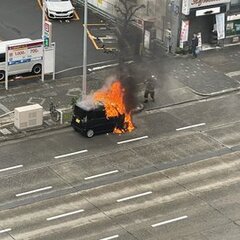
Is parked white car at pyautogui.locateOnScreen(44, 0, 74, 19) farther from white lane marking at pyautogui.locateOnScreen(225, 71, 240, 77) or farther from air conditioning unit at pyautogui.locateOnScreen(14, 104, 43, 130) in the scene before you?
air conditioning unit at pyautogui.locateOnScreen(14, 104, 43, 130)

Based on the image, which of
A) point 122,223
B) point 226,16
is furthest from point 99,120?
point 226,16

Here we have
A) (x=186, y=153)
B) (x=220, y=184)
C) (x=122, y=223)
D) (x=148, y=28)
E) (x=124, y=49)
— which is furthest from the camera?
(x=148, y=28)

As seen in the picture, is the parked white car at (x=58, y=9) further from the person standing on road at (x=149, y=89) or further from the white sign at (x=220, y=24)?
the person standing on road at (x=149, y=89)

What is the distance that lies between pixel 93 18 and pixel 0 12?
6.91 m

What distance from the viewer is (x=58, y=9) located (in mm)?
56656

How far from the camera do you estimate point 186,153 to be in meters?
38.9

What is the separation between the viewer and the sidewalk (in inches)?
1761

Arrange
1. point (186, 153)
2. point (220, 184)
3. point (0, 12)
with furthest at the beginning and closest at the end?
1. point (0, 12)
2. point (186, 153)
3. point (220, 184)

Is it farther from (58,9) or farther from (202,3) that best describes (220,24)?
(58,9)

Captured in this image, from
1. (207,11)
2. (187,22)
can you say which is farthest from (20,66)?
(207,11)

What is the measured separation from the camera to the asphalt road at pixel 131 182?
31859mm

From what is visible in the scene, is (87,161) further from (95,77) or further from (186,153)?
(95,77)

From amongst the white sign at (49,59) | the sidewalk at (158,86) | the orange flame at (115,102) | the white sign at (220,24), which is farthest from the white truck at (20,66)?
the white sign at (220,24)

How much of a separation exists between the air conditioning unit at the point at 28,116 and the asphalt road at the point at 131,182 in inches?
47.8
